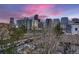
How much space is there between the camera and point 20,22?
1938 mm

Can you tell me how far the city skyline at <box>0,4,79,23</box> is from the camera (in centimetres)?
193

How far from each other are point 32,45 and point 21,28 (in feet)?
0.89

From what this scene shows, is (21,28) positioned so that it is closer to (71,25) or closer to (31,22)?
(31,22)

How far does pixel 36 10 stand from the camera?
6.38ft

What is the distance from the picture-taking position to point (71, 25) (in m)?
1.90

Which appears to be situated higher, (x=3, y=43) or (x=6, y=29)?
(x=6, y=29)

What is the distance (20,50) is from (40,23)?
1.47 ft

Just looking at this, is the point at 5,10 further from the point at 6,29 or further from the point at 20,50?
the point at 20,50

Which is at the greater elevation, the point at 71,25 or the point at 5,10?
the point at 5,10

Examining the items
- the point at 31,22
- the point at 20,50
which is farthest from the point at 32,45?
the point at 31,22

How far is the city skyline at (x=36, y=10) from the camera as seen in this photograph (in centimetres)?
193
